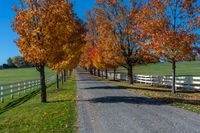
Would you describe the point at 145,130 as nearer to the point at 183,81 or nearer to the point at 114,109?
the point at 114,109

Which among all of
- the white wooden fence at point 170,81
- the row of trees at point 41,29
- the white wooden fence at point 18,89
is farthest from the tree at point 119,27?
the row of trees at point 41,29

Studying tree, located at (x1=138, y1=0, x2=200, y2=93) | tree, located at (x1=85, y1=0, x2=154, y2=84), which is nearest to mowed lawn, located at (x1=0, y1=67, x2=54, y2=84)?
tree, located at (x1=85, y1=0, x2=154, y2=84)

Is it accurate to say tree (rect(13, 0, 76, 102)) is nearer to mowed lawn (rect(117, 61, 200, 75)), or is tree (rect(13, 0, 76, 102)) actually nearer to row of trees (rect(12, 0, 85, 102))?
row of trees (rect(12, 0, 85, 102))

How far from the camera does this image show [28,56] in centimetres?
1839

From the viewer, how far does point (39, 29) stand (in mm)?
18156

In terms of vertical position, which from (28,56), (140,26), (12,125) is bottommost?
(12,125)

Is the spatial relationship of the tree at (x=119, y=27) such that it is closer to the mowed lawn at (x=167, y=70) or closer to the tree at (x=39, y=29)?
the mowed lawn at (x=167, y=70)

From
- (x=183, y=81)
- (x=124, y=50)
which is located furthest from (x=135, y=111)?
(x=124, y=50)

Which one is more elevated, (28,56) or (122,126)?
(28,56)

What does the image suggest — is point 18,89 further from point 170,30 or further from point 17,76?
point 17,76

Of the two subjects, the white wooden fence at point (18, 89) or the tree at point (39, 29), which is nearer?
the tree at point (39, 29)

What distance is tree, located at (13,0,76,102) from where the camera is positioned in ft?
59.6

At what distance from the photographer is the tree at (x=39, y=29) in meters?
18.2

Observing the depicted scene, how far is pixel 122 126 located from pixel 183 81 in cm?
2009
